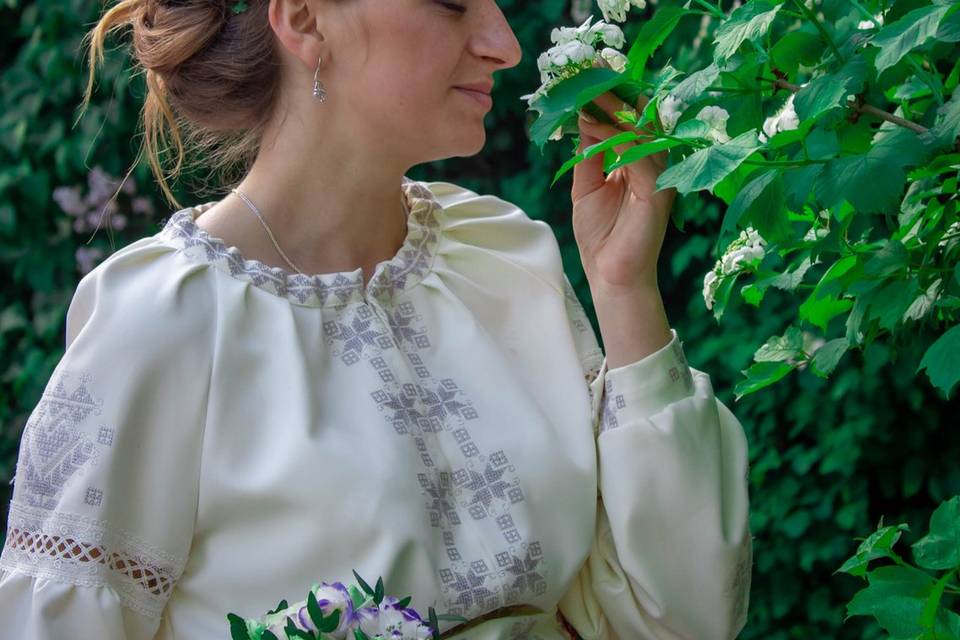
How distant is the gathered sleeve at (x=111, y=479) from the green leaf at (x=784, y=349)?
70cm

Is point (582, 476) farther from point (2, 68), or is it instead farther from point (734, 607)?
point (2, 68)

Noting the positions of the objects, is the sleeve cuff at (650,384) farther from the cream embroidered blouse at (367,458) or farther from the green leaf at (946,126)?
the green leaf at (946,126)

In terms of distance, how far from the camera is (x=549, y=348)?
2023 millimetres

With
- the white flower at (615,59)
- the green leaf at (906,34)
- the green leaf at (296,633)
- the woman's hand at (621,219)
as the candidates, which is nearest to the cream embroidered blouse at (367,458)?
the woman's hand at (621,219)

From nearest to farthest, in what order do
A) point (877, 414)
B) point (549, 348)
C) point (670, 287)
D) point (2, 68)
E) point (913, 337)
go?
point (913, 337)
point (549, 348)
point (877, 414)
point (670, 287)
point (2, 68)

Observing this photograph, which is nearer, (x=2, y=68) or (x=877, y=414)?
(x=877, y=414)

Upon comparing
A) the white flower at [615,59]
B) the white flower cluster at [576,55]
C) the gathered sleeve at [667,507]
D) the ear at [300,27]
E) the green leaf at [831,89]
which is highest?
the green leaf at [831,89]

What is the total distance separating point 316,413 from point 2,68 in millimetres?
2561

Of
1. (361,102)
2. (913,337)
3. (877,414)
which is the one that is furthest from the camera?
(877,414)

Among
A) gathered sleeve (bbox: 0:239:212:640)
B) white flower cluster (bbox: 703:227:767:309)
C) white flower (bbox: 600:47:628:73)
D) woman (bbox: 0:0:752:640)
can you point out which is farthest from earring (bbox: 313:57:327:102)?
white flower cluster (bbox: 703:227:767:309)

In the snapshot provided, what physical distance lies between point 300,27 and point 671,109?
0.69 metres

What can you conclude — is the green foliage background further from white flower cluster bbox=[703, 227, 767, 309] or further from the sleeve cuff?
white flower cluster bbox=[703, 227, 767, 309]

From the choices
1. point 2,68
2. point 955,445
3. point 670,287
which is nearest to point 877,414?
point 955,445

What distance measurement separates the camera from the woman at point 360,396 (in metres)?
1.72
